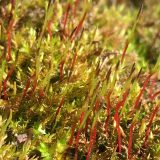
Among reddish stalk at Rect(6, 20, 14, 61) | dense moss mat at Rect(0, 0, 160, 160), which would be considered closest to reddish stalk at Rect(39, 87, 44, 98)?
dense moss mat at Rect(0, 0, 160, 160)

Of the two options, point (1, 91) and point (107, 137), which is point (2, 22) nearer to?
point (1, 91)

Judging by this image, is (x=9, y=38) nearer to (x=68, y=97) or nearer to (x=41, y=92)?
(x=41, y=92)

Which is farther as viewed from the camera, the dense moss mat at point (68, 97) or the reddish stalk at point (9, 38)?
the reddish stalk at point (9, 38)

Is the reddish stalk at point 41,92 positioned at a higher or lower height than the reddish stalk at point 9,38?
lower

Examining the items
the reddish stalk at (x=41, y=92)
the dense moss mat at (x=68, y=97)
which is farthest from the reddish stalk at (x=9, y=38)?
the reddish stalk at (x=41, y=92)

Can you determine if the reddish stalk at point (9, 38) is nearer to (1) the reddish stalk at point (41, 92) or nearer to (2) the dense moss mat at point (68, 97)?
(2) the dense moss mat at point (68, 97)

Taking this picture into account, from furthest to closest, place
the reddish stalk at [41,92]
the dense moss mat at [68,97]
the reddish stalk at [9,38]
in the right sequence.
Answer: the reddish stalk at [9,38], the reddish stalk at [41,92], the dense moss mat at [68,97]

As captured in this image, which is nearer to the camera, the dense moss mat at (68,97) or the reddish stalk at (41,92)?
the dense moss mat at (68,97)

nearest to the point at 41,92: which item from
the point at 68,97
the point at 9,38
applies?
the point at 68,97

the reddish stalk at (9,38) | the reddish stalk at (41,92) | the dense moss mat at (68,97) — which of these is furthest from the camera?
the reddish stalk at (9,38)

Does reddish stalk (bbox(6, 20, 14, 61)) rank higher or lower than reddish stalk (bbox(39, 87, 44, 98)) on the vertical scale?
higher

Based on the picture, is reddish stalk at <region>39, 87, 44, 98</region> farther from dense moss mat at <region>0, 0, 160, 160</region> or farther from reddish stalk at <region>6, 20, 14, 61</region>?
reddish stalk at <region>6, 20, 14, 61</region>
